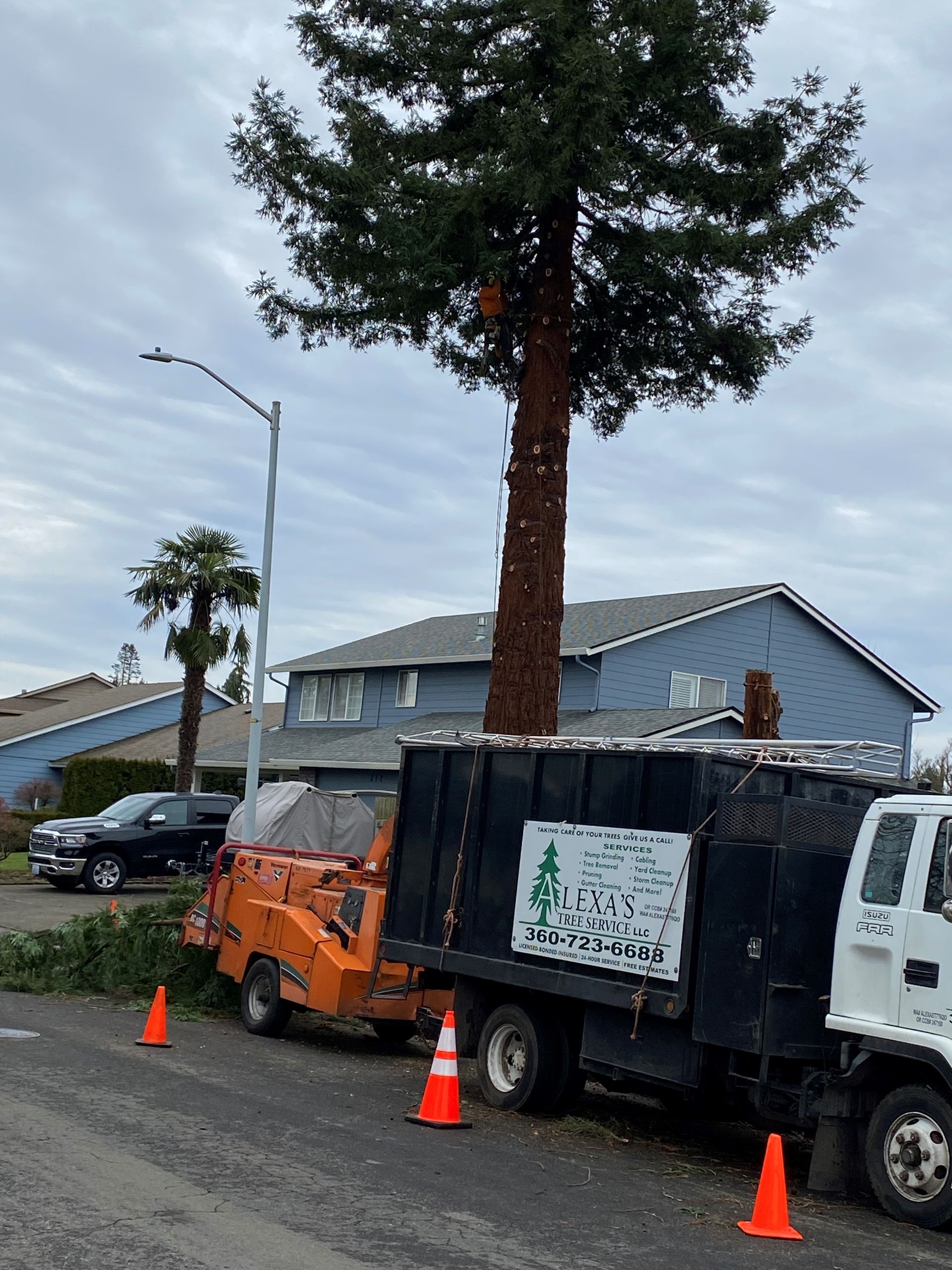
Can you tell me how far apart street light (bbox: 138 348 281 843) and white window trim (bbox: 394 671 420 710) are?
1438cm

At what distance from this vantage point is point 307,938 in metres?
12.3

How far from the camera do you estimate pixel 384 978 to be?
11.9 meters

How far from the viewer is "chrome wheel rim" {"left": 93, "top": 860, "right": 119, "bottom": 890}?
93.7 feet

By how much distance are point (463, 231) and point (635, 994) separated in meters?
9.43

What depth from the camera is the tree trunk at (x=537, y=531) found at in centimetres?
1493

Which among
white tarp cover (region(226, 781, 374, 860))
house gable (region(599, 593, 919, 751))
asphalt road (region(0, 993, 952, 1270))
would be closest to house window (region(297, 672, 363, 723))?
house gable (region(599, 593, 919, 751))

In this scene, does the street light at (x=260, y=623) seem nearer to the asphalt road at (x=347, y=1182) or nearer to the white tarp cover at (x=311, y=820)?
the white tarp cover at (x=311, y=820)

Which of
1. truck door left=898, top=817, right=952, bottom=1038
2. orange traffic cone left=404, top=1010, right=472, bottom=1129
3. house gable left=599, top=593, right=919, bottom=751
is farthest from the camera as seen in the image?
house gable left=599, top=593, right=919, bottom=751

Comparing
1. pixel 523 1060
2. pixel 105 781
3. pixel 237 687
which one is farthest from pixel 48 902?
pixel 237 687

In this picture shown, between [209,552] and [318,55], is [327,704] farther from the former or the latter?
[318,55]

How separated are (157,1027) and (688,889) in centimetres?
568

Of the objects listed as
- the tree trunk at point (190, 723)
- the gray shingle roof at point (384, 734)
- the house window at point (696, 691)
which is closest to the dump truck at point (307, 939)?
the gray shingle roof at point (384, 734)

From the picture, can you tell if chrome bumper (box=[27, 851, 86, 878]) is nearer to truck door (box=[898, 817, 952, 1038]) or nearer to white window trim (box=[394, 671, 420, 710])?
white window trim (box=[394, 671, 420, 710])

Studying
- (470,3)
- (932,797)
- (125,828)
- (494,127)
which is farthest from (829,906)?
(125,828)
